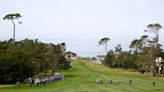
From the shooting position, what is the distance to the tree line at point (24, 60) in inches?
2847

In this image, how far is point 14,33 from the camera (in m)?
113

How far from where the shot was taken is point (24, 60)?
7612 centimetres

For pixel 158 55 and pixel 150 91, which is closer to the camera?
pixel 150 91

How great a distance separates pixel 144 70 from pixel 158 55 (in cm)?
795

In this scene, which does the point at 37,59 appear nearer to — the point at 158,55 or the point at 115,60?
the point at 158,55

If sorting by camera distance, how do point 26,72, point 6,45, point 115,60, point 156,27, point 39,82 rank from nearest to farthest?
point 39,82
point 26,72
point 6,45
point 156,27
point 115,60

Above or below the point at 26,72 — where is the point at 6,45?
above

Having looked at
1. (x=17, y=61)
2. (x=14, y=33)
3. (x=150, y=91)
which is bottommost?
(x=150, y=91)

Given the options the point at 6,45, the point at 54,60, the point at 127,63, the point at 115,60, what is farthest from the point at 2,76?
the point at 115,60

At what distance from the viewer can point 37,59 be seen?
8456 cm

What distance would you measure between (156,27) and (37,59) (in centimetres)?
4892

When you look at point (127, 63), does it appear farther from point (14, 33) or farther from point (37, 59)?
point (37, 59)

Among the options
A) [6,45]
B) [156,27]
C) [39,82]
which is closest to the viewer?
[39,82]

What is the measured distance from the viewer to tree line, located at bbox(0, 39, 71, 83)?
7231cm
